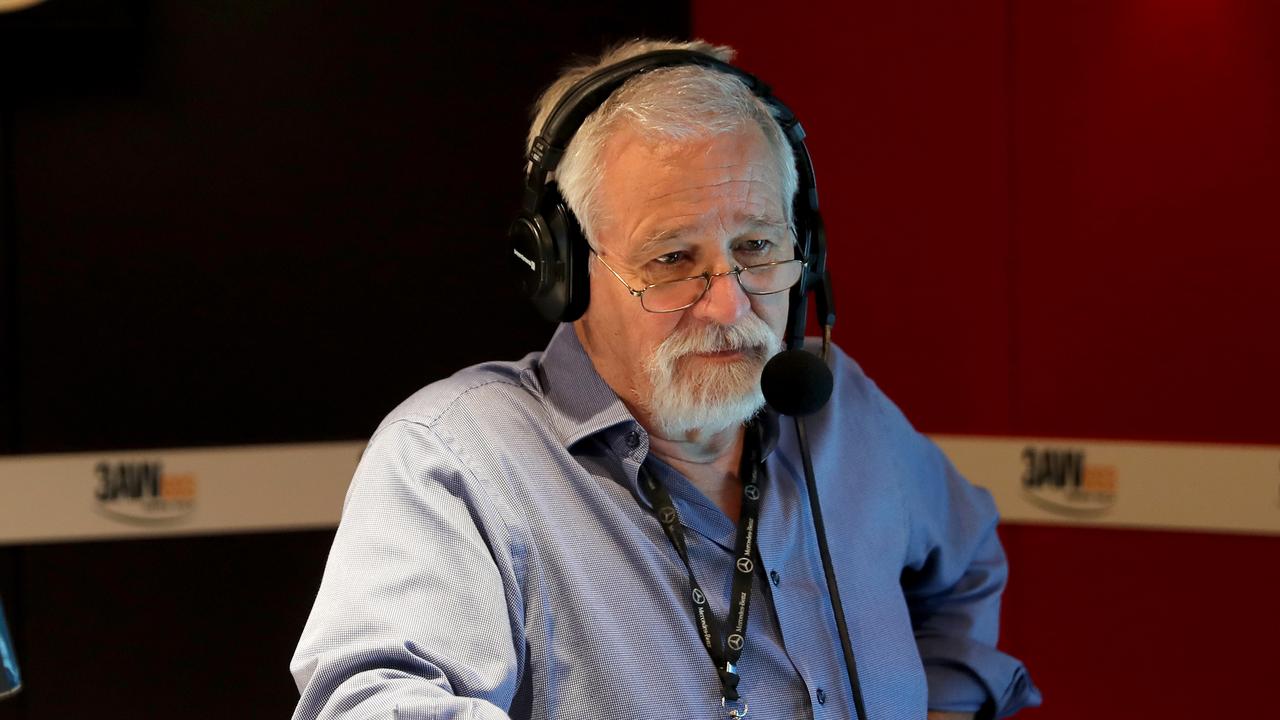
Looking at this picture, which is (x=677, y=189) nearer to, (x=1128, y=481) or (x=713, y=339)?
(x=713, y=339)

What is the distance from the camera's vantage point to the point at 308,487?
9.48 ft

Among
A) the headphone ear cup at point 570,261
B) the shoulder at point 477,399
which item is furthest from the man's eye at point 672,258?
the shoulder at point 477,399

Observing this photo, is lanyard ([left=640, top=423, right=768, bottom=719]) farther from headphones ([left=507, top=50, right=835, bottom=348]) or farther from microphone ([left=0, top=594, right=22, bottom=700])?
microphone ([left=0, top=594, right=22, bottom=700])

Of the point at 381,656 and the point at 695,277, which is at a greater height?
the point at 695,277

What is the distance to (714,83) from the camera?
1.52 m

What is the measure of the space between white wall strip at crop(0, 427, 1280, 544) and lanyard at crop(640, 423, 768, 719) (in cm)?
129

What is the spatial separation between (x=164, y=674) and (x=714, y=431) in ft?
6.15

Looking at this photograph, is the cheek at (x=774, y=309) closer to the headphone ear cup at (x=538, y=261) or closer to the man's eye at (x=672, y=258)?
the man's eye at (x=672, y=258)

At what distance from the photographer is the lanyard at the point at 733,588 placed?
4.60ft

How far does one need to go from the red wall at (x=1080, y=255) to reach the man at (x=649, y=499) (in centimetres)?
108

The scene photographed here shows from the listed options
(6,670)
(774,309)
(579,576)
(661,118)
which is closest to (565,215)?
(661,118)

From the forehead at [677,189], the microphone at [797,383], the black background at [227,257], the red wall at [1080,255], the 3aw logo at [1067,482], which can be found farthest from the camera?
the black background at [227,257]

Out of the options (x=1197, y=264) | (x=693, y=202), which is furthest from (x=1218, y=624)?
(x=693, y=202)

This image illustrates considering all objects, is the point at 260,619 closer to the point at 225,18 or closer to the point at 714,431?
the point at 225,18
